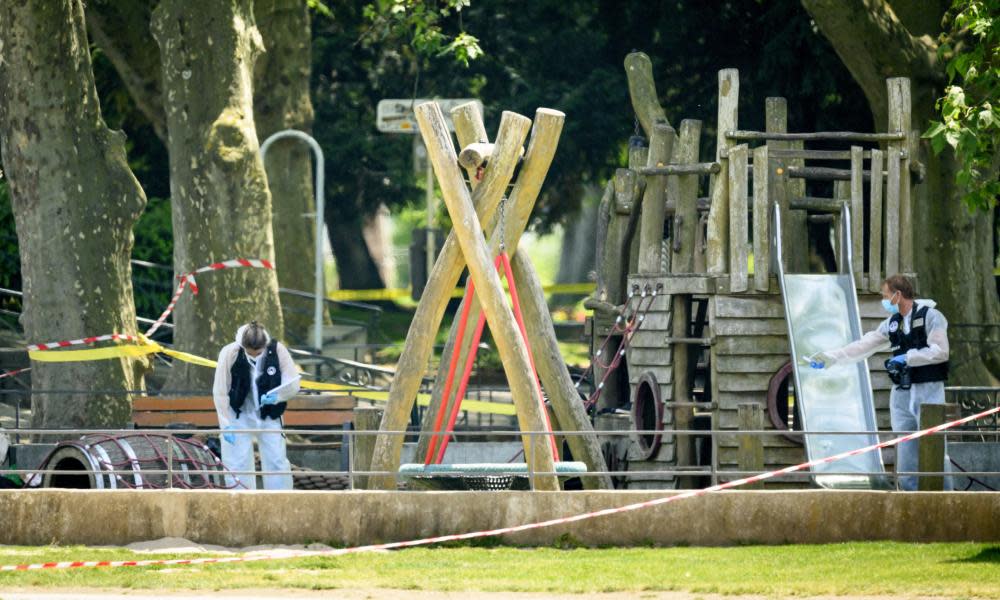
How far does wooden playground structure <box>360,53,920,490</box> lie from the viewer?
14.2 meters

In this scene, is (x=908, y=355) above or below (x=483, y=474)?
above

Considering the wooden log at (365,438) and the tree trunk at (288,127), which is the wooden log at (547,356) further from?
the tree trunk at (288,127)

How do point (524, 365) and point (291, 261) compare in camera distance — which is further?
point (291, 261)

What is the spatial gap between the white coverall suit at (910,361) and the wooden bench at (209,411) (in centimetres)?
565

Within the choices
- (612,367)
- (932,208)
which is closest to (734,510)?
(612,367)

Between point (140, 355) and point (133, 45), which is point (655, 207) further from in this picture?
point (133, 45)

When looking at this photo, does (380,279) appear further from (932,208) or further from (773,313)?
(773,313)

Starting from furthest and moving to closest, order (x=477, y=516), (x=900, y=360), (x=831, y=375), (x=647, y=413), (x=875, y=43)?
1. (x=875, y=43)
2. (x=647, y=413)
3. (x=831, y=375)
4. (x=900, y=360)
5. (x=477, y=516)

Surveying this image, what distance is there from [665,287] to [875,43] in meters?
7.61

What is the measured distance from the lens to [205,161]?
69.2ft

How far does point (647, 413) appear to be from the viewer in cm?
1794

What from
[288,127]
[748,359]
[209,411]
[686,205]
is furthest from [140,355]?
[288,127]

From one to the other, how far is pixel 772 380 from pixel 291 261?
14998mm

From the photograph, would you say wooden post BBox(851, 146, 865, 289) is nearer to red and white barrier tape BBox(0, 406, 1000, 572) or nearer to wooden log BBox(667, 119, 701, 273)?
wooden log BBox(667, 119, 701, 273)
